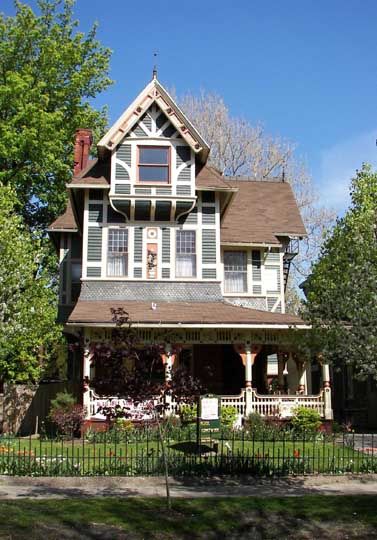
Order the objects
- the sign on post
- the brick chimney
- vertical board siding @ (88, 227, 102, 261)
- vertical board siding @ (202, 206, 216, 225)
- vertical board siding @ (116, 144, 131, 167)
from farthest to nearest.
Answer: the brick chimney → vertical board siding @ (202, 206, 216, 225) → vertical board siding @ (116, 144, 131, 167) → vertical board siding @ (88, 227, 102, 261) → the sign on post

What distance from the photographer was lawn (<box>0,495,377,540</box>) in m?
10.5

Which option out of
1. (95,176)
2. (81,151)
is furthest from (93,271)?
(81,151)

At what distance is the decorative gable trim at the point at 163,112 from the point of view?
88.0ft

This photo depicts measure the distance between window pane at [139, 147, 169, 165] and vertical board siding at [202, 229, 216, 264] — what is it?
326 centimetres

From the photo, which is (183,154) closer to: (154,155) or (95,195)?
(154,155)

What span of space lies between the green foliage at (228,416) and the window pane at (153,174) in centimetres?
935

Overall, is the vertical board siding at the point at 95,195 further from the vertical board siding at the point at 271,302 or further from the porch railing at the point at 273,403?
the porch railing at the point at 273,403

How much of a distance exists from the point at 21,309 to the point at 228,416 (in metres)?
8.32

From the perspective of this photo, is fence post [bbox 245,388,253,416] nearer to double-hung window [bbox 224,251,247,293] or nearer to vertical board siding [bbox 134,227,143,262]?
vertical board siding [bbox 134,227,143,262]

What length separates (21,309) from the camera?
24.7 meters

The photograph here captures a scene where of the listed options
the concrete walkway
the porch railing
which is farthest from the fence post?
the concrete walkway

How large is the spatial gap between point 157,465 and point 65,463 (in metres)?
2.14

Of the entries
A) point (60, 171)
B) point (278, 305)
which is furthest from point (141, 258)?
point (60, 171)

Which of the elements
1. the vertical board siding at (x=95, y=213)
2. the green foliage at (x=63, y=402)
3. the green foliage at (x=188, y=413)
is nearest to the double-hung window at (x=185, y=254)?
the vertical board siding at (x=95, y=213)
